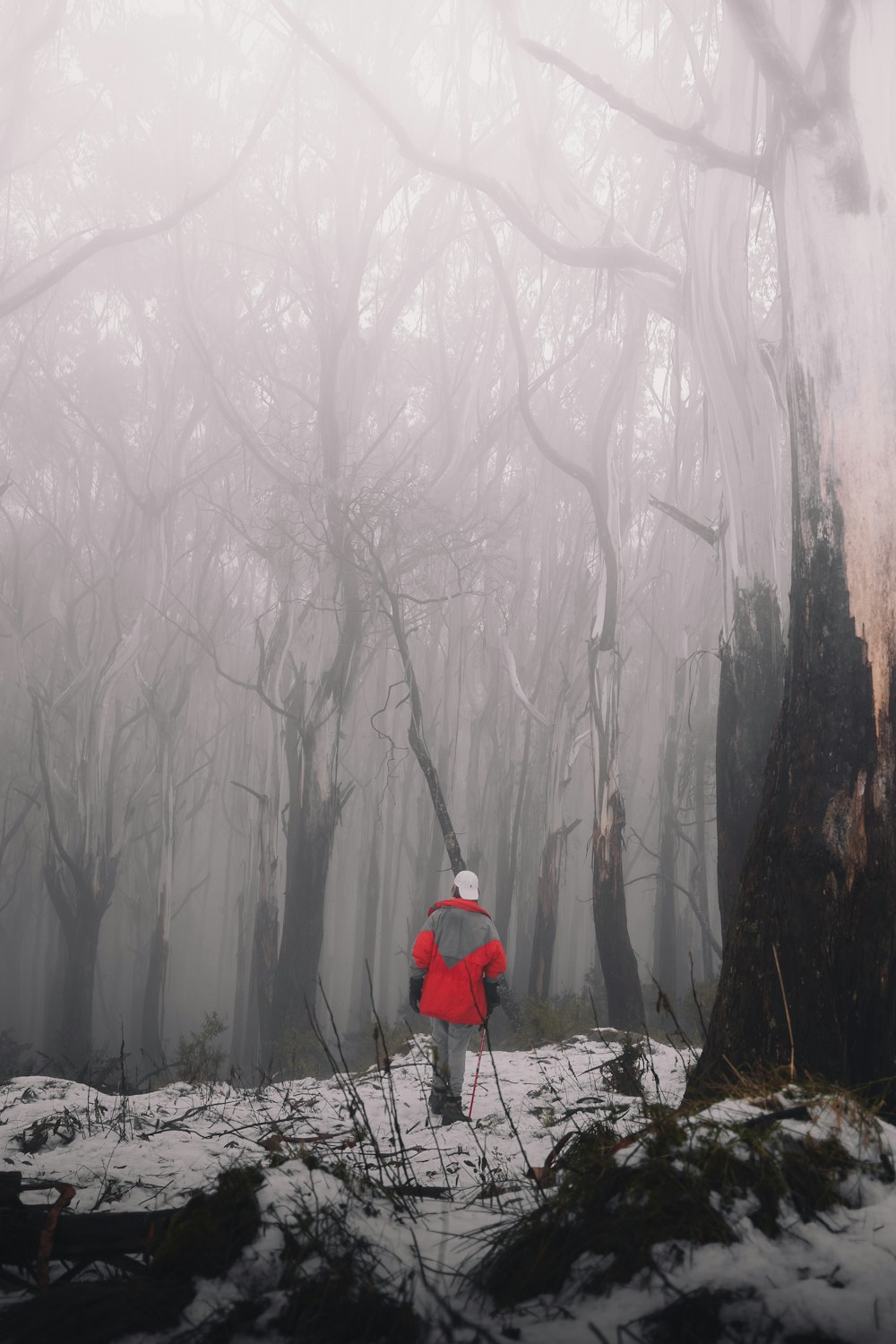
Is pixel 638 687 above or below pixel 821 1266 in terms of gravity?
above

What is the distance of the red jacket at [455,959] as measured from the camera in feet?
16.0

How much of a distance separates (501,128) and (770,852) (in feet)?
39.8

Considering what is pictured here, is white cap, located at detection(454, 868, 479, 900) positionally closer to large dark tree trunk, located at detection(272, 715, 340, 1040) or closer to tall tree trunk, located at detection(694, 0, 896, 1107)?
tall tree trunk, located at detection(694, 0, 896, 1107)

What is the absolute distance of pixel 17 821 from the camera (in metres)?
16.8

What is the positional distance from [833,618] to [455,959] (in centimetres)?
305

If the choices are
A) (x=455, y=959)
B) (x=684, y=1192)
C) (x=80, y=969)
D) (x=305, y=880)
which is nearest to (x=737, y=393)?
(x=455, y=959)

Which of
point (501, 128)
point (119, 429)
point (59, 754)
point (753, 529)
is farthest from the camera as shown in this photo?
point (59, 754)

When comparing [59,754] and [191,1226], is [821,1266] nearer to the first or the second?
[191,1226]

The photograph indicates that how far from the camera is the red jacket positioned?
488 cm

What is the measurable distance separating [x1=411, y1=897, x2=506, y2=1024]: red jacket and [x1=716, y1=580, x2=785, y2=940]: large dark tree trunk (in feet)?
5.09

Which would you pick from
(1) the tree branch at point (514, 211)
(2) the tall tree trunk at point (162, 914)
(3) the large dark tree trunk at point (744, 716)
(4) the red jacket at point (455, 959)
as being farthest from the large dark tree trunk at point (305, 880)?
(1) the tree branch at point (514, 211)

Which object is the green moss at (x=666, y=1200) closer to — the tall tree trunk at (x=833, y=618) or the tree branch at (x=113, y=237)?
→ the tall tree trunk at (x=833, y=618)

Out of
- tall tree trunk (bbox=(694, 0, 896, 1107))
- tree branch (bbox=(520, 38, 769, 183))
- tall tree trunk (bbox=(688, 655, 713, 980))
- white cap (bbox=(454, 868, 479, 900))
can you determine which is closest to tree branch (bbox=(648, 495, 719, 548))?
tree branch (bbox=(520, 38, 769, 183))

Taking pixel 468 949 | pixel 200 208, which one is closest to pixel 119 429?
pixel 200 208
